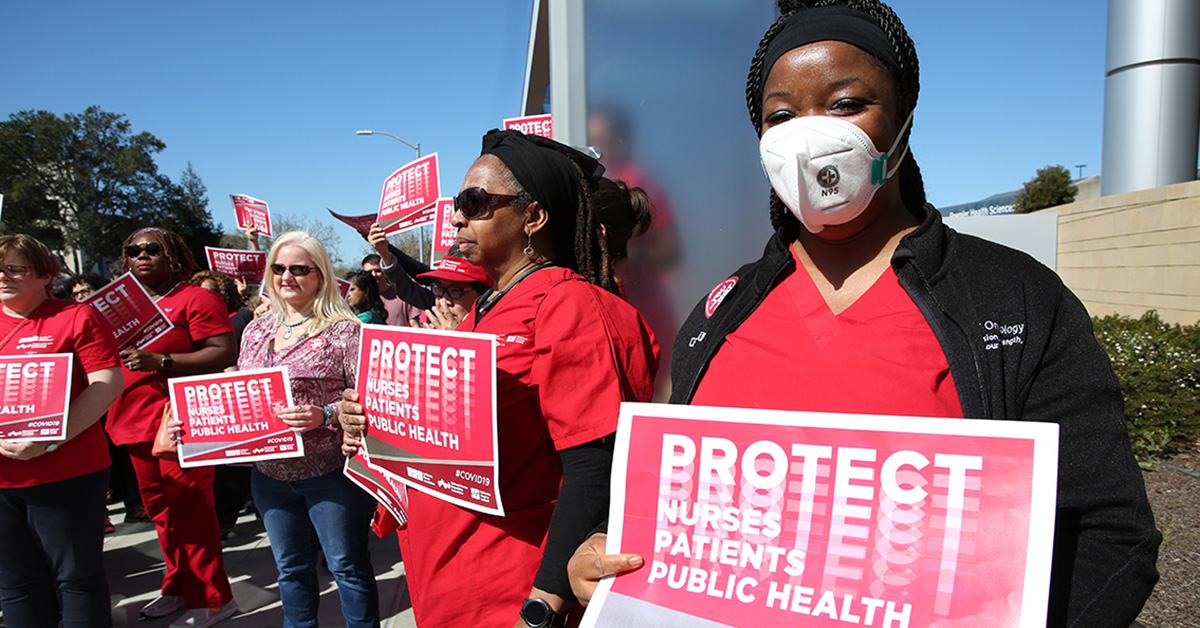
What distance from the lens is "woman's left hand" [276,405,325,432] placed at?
310cm

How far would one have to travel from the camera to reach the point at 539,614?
5.31 ft

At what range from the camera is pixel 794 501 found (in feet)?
3.45

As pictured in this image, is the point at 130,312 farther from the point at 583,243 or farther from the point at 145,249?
the point at 583,243

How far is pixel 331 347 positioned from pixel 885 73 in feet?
9.50

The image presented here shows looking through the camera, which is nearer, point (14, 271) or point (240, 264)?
point (14, 271)

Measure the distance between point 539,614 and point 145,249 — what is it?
156 inches

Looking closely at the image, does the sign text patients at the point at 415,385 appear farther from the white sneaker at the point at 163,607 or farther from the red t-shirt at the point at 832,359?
the white sneaker at the point at 163,607

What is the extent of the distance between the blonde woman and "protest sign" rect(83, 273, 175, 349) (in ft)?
3.06

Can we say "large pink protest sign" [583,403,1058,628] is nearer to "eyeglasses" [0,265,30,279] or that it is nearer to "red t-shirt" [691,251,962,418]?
"red t-shirt" [691,251,962,418]

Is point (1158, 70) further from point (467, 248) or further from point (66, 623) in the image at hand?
point (66, 623)

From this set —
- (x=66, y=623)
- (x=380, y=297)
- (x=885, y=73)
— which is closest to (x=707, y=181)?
(x=885, y=73)

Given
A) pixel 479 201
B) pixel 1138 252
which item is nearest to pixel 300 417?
pixel 479 201

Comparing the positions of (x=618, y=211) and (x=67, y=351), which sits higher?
(x=618, y=211)

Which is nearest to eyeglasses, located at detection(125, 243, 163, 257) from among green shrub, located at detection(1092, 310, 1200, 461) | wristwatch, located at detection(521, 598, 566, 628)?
wristwatch, located at detection(521, 598, 566, 628)
